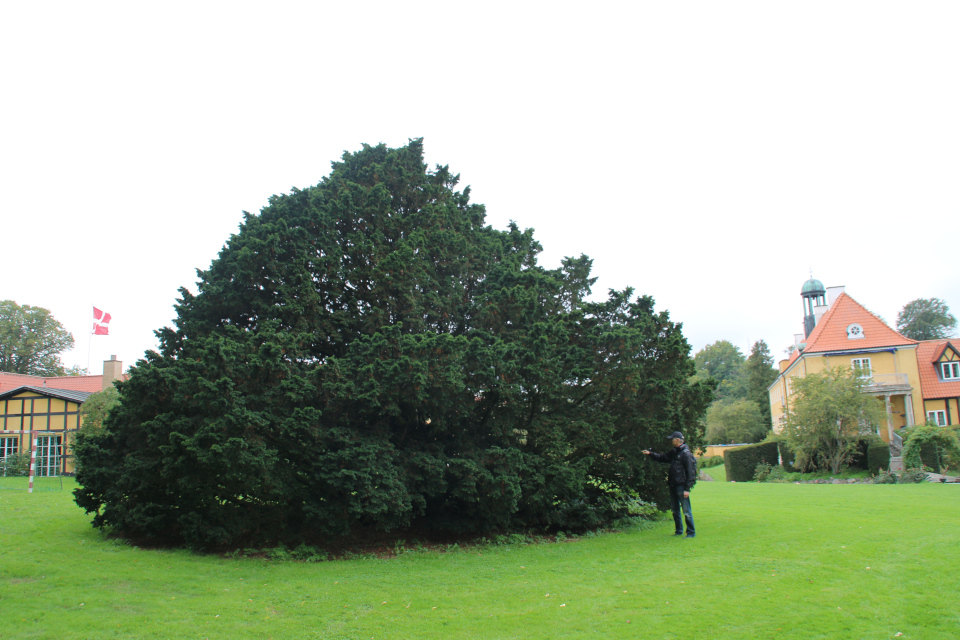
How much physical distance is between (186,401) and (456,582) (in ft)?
15.4

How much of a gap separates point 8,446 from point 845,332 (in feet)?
156

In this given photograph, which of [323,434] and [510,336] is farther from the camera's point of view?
[510,336]

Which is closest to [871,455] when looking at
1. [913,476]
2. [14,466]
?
[913,476]

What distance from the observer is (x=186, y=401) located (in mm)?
9062

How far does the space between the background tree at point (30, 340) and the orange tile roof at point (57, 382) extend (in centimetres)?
931

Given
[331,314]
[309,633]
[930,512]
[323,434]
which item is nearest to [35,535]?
[323,434]

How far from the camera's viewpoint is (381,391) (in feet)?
30.6

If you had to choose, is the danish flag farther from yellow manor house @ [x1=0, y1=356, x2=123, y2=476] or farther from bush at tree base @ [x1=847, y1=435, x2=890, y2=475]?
bush at tree base @ [x1=847, y1=435, x2=890, y2=475]

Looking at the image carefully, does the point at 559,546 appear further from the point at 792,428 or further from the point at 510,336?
the point at 792,428

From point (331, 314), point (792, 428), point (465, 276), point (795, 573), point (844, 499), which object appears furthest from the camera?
point (792, 428)

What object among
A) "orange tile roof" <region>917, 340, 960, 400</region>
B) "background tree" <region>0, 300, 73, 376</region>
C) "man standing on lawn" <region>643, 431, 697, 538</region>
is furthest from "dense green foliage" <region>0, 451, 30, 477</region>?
"orange tile roof" <region>917, 340, 960, 400</region>

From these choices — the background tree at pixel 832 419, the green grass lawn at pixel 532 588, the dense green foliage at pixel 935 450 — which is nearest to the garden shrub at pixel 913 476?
the dense green foliage at pixel 935 450

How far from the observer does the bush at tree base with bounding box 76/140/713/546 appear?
9180 millimetres

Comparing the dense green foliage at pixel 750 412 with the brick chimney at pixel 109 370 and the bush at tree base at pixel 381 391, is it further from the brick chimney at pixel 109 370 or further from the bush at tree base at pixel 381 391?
the brick chimney at pixel 109 370
